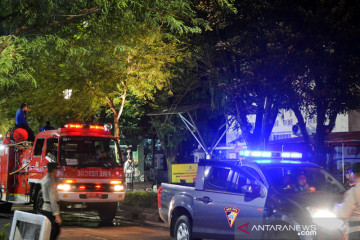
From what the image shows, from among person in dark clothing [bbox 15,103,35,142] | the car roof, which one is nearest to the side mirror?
the car roof

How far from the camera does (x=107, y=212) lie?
16203 millimetres

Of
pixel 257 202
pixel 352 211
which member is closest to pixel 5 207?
pixel 257 202

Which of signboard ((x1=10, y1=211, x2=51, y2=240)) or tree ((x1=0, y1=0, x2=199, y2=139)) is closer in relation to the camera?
signboard ((x1=10, y1=211, x2=51, y2=240))

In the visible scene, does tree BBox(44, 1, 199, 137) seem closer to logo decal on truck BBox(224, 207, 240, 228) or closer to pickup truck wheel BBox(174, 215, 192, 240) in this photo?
pickup truck wheel BBox(174, 215, 192, 240)

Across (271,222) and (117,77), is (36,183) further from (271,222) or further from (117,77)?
(271,222)

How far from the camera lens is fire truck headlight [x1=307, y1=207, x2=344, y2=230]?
801 cm

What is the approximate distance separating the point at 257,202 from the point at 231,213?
64 cm

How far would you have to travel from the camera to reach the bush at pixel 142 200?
1948 centimetres

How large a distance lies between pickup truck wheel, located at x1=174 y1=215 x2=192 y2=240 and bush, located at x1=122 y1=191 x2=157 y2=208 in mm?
8525

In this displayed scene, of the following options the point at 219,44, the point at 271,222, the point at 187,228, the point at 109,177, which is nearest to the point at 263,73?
the point at 219,44

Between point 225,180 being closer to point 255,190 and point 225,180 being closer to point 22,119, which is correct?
point 255,190

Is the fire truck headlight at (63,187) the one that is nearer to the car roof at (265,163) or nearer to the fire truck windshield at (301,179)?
the car roof at (265,163)

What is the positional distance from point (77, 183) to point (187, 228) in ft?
19.1

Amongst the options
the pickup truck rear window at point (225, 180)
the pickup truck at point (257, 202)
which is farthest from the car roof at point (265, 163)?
the pickup truck rear window at point (225, 180)
